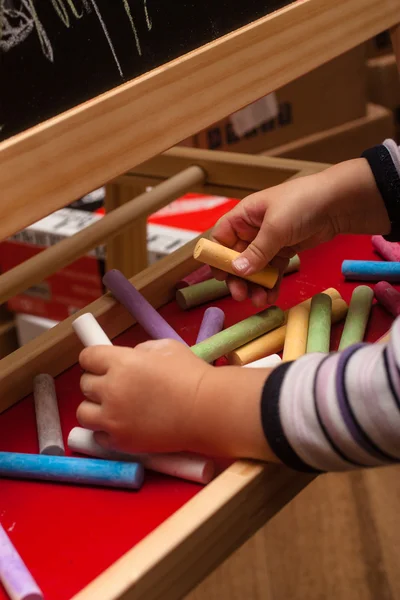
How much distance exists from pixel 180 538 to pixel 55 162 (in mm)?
238

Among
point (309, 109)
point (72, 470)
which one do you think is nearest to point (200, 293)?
point (72, 470)

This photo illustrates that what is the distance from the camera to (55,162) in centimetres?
46

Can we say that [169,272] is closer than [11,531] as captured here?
No

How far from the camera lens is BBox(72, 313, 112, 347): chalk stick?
541 mm

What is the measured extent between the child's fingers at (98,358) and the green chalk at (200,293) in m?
0.19

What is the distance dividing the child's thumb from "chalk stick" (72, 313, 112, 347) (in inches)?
5.2

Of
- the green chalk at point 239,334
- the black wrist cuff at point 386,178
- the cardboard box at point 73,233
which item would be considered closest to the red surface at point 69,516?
the green chalk at point 239,334

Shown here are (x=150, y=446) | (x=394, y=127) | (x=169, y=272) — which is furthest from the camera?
(x=394, y=127)

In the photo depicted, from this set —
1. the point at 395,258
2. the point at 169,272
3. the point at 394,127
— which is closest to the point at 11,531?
the point at 169,272

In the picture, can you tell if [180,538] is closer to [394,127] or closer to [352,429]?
[352,429]

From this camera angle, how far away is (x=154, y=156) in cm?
57

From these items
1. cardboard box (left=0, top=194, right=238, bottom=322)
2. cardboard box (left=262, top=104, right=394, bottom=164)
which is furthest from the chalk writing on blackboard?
cardboard box (left=262, top=104, right=394, bottom=164)

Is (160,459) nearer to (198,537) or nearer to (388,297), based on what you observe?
(198,537)

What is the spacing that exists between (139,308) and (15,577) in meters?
0.28
